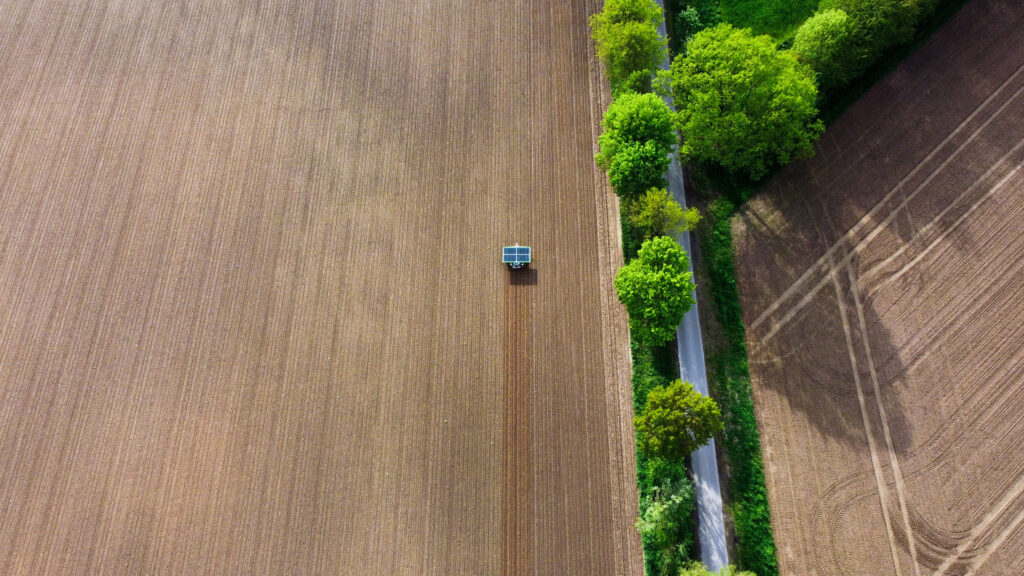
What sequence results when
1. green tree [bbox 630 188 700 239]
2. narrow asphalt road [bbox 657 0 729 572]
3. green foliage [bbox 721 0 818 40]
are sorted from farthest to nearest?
green foliage [bbox 721 0 818 40] < green tree [bbox 630 188 700 239] < narrow asphalt road [bbox 657 0 729 572]

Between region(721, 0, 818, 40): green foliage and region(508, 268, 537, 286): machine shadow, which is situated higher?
region(721, 0, 818, 40): green foliage

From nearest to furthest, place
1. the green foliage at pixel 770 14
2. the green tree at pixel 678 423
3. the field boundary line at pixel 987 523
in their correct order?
the green tree at pixel 678 423 → the field boundary line at pixel 987 523 → the green foliage at pixel 770 14

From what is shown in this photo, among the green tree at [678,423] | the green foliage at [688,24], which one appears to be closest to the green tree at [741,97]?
the green foliage at [688,24]

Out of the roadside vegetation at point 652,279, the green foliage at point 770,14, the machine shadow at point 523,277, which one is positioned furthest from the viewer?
the green foliage at point 770,14

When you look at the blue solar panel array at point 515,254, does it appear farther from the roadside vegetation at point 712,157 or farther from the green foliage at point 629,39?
the green foliage at point 629,39

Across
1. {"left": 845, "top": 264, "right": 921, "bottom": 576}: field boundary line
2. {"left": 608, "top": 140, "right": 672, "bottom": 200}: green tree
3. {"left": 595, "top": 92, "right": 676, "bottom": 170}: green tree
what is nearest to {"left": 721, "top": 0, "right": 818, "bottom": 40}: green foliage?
{"left": 595, "top": 92, "right": 676, "bottom": 170}: green tree

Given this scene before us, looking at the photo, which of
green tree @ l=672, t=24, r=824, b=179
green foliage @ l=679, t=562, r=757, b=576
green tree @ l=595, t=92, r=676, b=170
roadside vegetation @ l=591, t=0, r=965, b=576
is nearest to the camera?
green foliage @ l=679, t=562, r=757, b=576

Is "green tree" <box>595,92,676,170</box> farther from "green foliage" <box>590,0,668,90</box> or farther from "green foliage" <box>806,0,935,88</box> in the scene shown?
"green foliage" <box>806,0,935,88</box>

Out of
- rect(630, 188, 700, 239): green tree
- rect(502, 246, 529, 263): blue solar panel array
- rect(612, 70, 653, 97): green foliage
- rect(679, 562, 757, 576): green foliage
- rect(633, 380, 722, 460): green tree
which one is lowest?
rect(679, 562, 757, 576): green foliage
